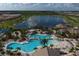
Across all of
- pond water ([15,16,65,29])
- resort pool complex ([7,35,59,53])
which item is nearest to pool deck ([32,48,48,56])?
resort pool complex ([7,35,59,53])

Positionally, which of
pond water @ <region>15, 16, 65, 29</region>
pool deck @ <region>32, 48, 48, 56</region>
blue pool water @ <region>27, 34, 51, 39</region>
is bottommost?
pool deck @ <region>32, 48, 48, 56</region>

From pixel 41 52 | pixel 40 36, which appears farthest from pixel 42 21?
pixel 41 52

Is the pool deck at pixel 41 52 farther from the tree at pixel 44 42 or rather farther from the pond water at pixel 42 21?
the pond water at pixel 42 21

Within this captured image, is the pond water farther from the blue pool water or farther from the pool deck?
the pool deck

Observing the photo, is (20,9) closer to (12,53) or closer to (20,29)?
(20,29)

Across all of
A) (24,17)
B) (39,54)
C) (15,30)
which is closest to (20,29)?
(15,30)

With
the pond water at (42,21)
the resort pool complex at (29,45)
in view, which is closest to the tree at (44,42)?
the resort pool complex at (29,45)

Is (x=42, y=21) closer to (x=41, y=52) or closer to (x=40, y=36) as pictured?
(x=40, y=36)

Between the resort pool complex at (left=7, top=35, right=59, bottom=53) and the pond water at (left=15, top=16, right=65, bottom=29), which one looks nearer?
the resort pool complex at (left=7, top=35, right=59, bottom=53)
